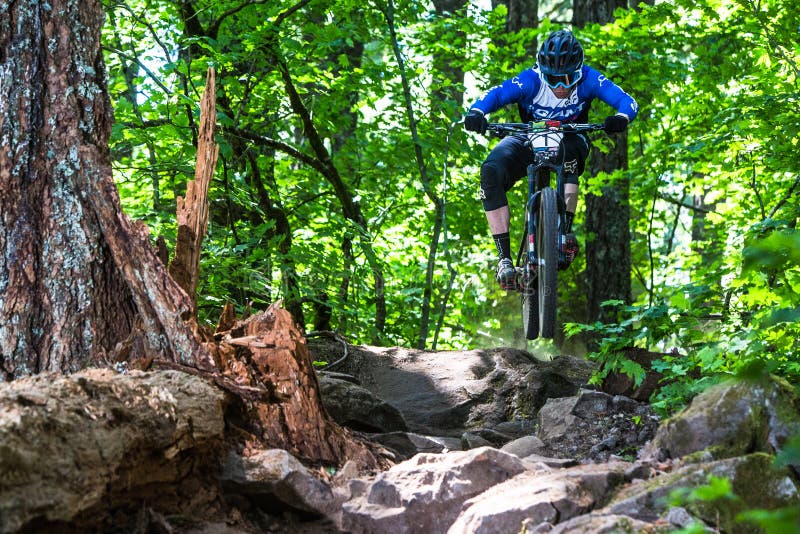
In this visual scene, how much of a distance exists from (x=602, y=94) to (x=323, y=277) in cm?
390

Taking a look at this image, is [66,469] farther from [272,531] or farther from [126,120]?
[126,120]

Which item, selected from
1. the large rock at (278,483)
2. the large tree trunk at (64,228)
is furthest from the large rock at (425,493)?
the large tree trunk at (64,228)

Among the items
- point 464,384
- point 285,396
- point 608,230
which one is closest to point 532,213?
point 464,384

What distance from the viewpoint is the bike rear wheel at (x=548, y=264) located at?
602cm

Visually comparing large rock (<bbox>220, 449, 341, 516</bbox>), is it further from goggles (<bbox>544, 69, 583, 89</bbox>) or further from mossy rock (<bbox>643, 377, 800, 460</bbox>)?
goggles (<bbox>544, 69, 583, 89</bbox>)

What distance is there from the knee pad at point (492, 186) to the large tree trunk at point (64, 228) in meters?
3.15

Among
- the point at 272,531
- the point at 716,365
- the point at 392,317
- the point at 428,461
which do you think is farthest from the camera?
the point at 392,317

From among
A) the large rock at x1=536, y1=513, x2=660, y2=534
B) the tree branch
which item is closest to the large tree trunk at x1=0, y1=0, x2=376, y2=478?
the large rock at x1=536, y1=513, x2=660, y2=534

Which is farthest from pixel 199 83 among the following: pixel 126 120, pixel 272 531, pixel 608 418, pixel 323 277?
pixel 272 531

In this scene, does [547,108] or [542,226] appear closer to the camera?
[542,226]

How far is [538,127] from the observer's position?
6.30 metres

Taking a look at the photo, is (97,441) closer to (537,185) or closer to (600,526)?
(600,526)

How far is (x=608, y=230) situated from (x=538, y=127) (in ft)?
14.9

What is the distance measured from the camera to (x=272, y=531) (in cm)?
336
